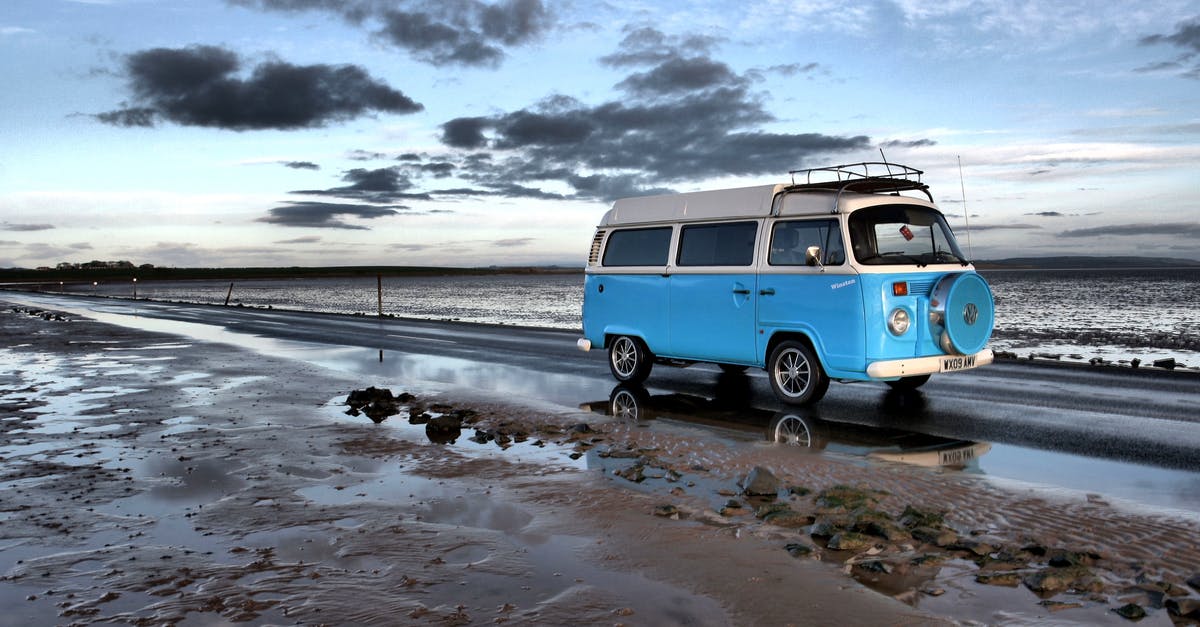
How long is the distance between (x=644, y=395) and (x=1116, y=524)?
711 cm

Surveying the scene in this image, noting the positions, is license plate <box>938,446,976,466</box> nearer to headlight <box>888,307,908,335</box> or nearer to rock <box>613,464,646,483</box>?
headlight <box>888,307,908,335</box>

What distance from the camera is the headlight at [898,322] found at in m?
10.3

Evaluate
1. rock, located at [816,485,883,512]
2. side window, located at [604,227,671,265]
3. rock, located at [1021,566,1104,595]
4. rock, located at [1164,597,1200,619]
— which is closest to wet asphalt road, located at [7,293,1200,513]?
rock, located at [816,485,883,512]

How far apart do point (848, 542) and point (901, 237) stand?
6401 mm

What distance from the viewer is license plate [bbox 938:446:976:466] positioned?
7.81 meters

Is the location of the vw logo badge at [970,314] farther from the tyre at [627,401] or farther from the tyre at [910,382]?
the tyre at [627,401]

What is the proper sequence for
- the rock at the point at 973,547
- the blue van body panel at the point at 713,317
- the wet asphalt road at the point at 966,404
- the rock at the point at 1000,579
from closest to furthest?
1. the rock at the point at 1000,579
2. the rock at the point at 973,547
3. the wet asphalt road at the point at 966,404
4. the blue van body panel at the point at 713,317

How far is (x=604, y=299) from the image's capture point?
45.5 ft

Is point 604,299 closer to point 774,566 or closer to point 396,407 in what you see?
point 396,407

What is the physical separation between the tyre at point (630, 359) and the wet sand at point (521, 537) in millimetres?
3711

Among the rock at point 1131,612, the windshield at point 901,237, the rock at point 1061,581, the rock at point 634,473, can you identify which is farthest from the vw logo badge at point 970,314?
the rock at point 1131,612

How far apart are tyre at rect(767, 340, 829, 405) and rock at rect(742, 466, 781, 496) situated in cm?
415

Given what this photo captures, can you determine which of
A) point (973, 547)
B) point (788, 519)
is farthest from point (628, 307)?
point (973, 547)

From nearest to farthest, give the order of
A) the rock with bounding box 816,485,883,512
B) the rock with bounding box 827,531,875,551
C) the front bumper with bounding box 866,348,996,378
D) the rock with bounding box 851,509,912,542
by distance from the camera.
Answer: the rock with bounding box 827,531,875,551, the rock with bounding box 851,509,912,542, the rock with bounding box 816,485,883,512, the front bumper with bounding box 866,348,996,378
